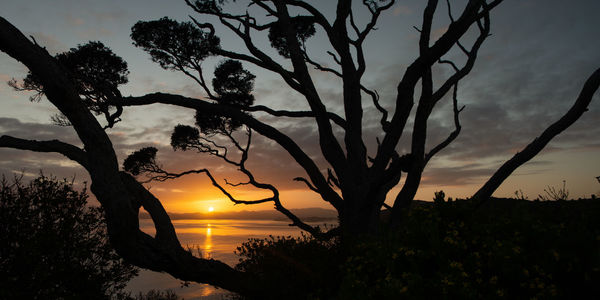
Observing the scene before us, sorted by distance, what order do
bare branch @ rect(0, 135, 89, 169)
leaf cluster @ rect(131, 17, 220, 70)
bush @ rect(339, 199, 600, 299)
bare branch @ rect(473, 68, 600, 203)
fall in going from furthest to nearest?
leaf cluster @ rect(131, 17, 220, 70) < bare branch @ rect(473, 68, 600, 203) < bare branch @ rect(0, 135, 89, 169) < bush @ rect(339, 199, 600, 299)

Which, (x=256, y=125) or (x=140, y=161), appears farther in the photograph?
(x=140, y=161)

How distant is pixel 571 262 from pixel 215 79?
1292 cm

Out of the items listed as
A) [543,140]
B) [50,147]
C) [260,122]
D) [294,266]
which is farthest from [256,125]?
[543,140]

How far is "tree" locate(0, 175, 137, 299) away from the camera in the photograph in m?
7.68

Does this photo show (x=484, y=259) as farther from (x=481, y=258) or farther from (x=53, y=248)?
(x=53, y=248)

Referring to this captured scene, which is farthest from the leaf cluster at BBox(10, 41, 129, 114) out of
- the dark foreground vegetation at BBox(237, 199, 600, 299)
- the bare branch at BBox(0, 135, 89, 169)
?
the dark foreground vegetation at BBox(237, 199, 600, 299)

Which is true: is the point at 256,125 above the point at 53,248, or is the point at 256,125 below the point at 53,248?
above

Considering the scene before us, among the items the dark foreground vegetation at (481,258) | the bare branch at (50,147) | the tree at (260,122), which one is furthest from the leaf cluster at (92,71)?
the dark foreground vegetation at (481,258)

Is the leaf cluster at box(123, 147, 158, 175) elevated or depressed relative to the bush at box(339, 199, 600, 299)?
elevated

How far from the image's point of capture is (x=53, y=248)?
8.12m

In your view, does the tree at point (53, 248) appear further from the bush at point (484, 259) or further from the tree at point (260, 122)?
the bush at point (484, 259)

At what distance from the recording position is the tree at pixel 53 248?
25.2ft

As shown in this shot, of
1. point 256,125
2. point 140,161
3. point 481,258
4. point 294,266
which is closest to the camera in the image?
point 481,258

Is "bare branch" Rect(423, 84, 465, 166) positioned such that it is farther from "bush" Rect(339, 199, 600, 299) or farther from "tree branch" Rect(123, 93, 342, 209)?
"bush" Rect(339, 199, 600, 299)
